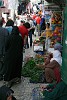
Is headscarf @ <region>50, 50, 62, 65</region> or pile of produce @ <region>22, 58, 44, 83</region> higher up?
headscarf @ <region>50, 50, 62, 65</region>

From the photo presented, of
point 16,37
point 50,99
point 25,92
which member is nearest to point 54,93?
point 50,99

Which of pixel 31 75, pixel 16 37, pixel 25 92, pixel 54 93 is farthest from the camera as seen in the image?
pixel 31 75

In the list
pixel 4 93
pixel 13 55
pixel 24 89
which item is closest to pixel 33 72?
pixel 13 55

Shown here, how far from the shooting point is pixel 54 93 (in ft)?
15.9

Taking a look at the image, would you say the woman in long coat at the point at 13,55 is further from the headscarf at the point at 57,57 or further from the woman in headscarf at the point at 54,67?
the headscarf at the point at 57,57

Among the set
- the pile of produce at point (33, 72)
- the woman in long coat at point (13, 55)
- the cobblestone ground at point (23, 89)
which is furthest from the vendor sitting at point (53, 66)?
the woman in long coat at point (13, 55)

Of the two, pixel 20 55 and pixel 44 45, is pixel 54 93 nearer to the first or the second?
pixel 20 55

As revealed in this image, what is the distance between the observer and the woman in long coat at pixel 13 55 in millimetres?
9836

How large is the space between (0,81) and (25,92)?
1.48 meters

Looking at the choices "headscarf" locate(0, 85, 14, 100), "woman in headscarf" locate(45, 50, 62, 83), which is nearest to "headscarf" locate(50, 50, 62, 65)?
"woman in headscarf" locate(45, 50, 62, 83)

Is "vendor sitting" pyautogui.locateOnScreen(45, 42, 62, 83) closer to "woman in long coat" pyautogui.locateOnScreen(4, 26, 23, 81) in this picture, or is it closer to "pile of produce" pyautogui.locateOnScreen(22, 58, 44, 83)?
"pile of produce" pyautogui.locateOnScreen(22, 58, 44, 83)

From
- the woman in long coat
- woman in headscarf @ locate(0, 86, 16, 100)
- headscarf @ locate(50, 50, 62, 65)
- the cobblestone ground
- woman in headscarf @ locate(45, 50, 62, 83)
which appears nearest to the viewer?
woman in headscarf @ locate(0, 86, 16, 100)

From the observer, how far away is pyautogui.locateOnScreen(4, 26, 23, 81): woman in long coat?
32.3 ft

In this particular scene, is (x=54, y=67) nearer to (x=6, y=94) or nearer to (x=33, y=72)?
(x=33, y=72)
